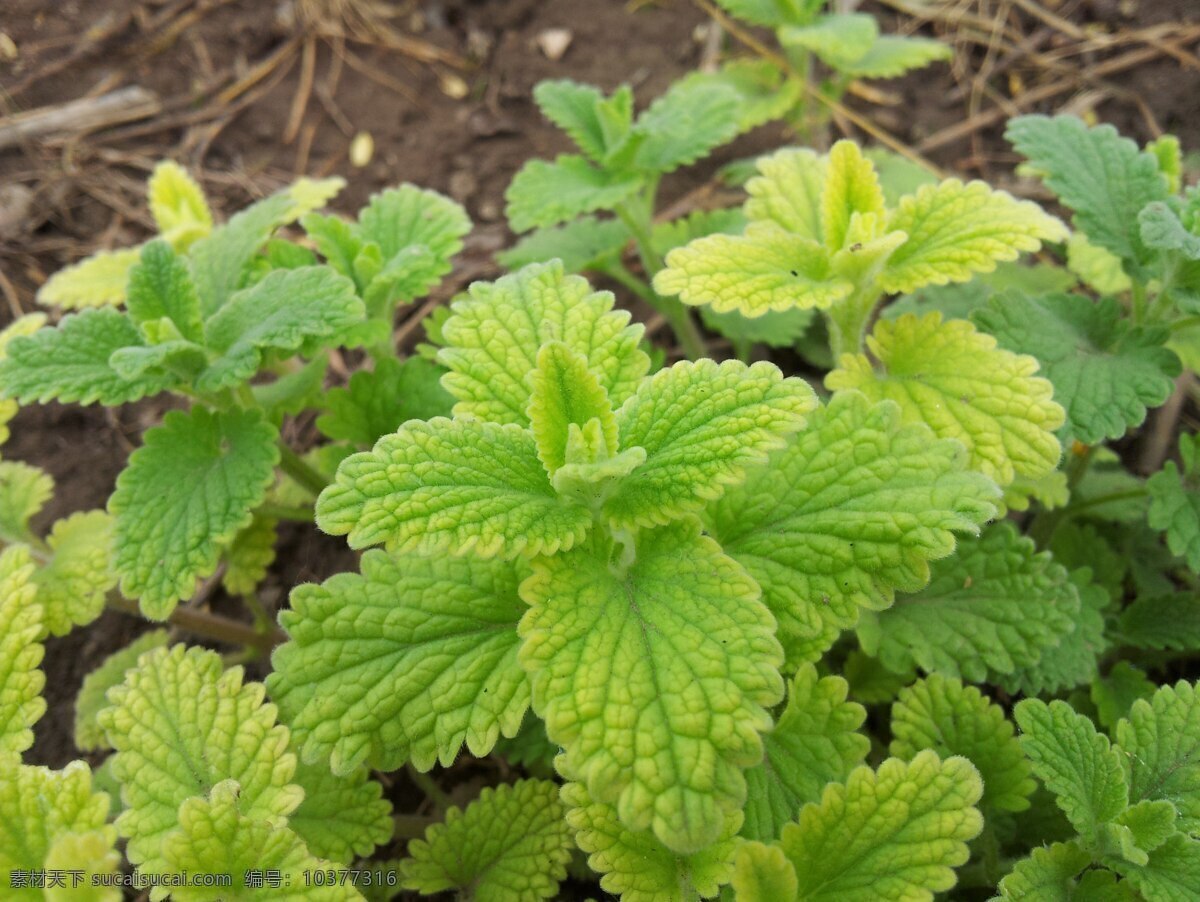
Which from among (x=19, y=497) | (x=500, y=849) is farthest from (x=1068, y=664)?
(x=19, y=497)

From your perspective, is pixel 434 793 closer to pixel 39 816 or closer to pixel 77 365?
pixel 39 816

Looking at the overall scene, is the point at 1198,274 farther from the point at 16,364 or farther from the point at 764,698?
the point at 16,364

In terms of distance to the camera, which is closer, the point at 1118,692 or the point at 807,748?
the point at 807,748

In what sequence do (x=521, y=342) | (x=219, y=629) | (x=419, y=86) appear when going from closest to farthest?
(x=521, y=342), (x=219, y=629), (x=419, y=86)

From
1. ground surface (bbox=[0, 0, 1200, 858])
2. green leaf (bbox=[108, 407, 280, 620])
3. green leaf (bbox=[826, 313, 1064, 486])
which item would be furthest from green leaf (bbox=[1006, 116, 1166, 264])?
green leaf (bbox=[108, 407, 280, 620])

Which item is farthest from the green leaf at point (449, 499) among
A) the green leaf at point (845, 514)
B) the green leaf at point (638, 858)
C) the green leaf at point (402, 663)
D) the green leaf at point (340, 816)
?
Answer: the green leaf at point (340, 816)

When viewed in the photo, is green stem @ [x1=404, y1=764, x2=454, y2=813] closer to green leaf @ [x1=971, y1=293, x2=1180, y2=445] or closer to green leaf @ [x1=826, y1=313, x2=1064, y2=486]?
green leaf @ [x1=826, y1=313, x2=1064, y2=486]
